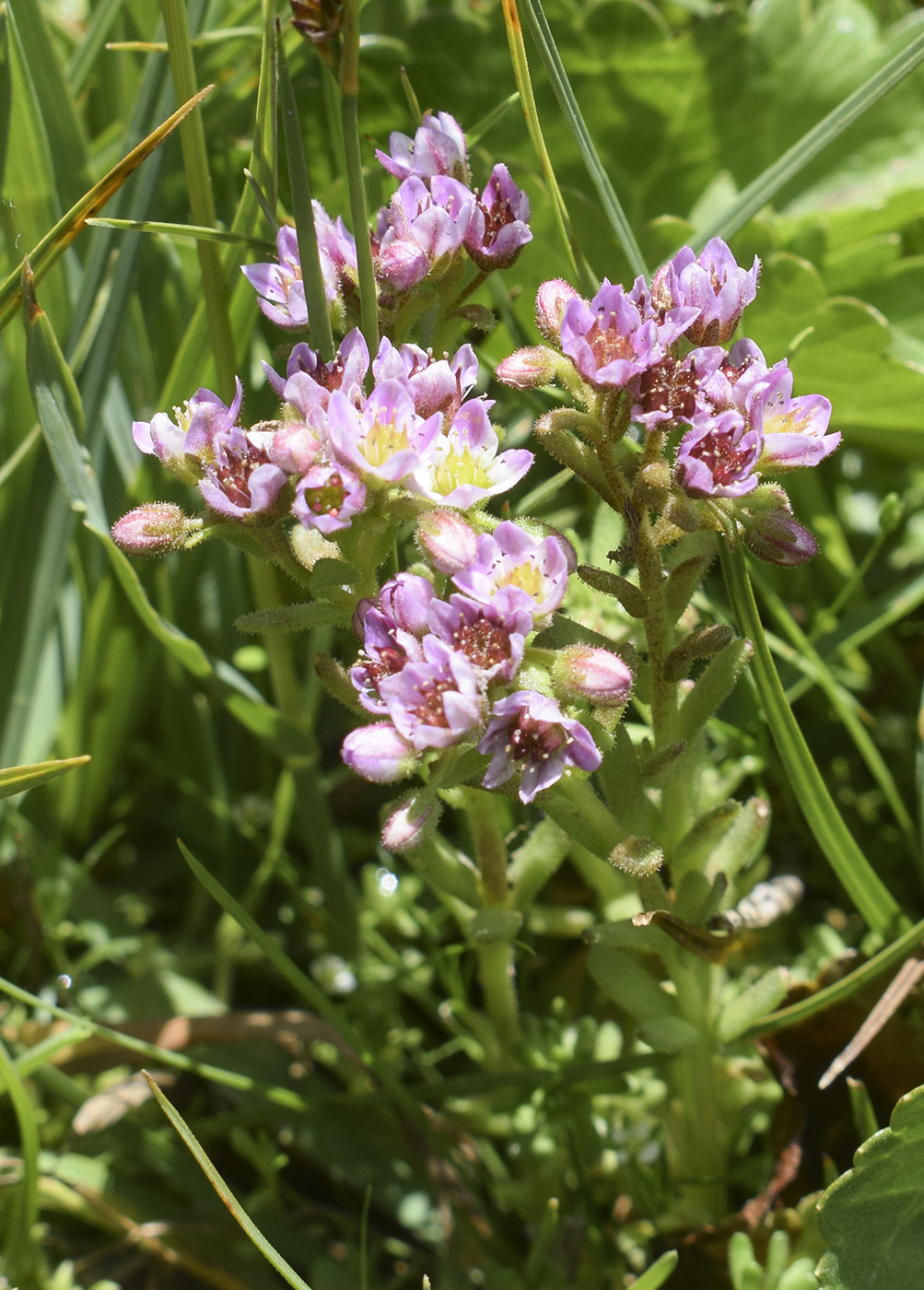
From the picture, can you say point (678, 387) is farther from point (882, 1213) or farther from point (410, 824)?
point (882, 1213)

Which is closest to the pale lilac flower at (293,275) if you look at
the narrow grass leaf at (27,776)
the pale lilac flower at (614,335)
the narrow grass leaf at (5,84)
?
the pale lilac flower at (614,335)

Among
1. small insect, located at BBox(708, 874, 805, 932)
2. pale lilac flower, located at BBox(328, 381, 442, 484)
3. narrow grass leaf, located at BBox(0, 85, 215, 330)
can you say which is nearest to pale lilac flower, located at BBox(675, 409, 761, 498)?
pale lilac flower, located at BBox(328, 381, 442, 484)

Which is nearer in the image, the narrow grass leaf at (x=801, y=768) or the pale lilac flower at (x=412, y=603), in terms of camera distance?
the pale lilac flower at (x=412, y=603)

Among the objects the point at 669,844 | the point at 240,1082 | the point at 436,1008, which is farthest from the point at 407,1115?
the point at 669,844

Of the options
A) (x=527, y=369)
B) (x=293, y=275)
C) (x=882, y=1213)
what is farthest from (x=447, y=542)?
(x=882, y=1213)

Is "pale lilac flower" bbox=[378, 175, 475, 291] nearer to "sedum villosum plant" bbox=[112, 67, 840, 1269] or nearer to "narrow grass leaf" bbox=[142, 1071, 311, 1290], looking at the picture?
"sedum villosum plant" bbox=[112, 67, 840, 1269]

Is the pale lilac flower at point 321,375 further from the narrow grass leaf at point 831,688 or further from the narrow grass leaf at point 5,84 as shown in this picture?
the narrow grass leaf at point 5,84
